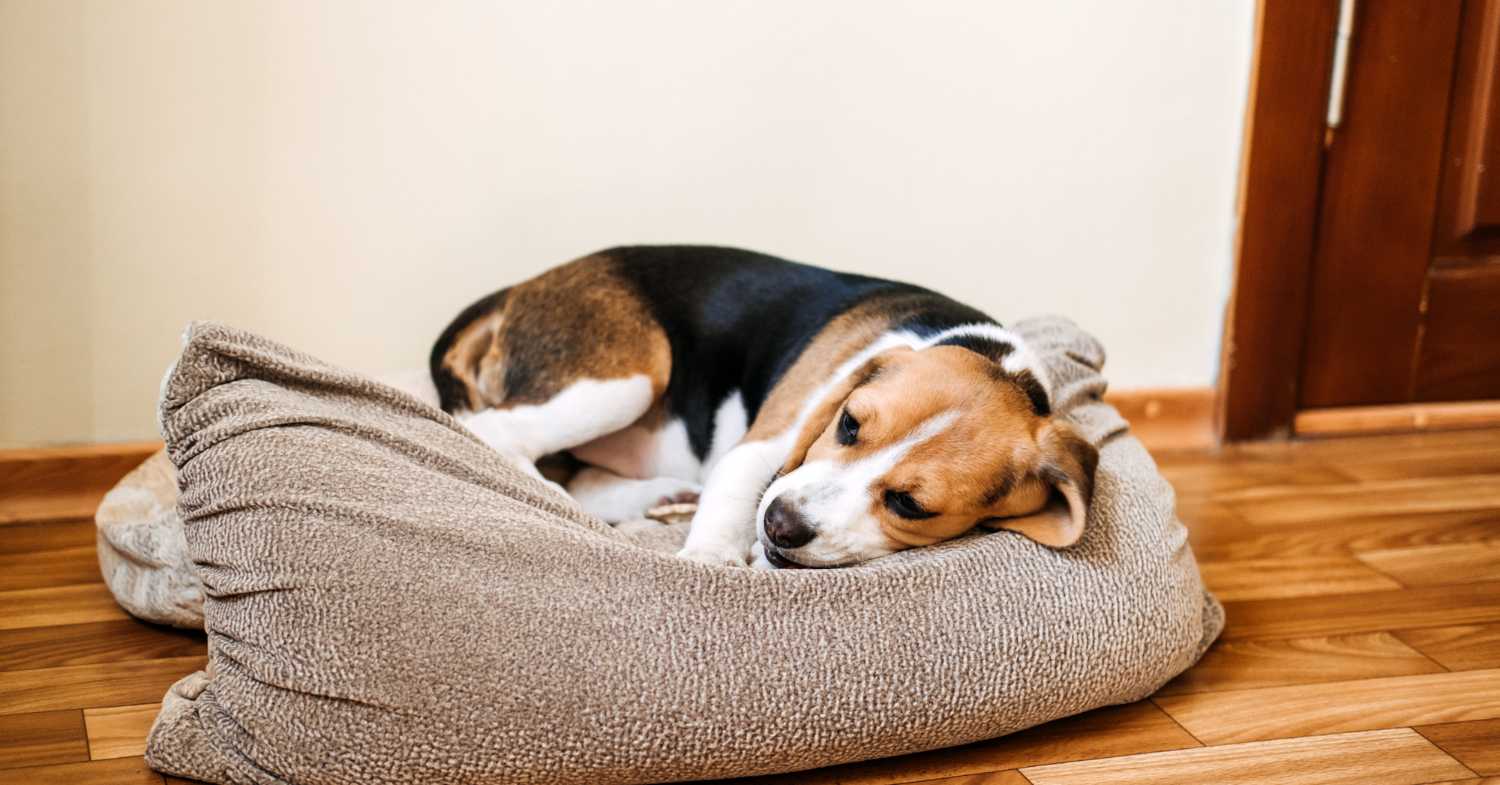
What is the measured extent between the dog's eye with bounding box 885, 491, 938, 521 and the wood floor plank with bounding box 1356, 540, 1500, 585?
1434 millimetres

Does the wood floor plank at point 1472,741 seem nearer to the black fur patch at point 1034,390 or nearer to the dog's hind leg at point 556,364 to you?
the black fur patch at point 1034,390

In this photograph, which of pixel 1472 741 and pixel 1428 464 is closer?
pixel 1472 741

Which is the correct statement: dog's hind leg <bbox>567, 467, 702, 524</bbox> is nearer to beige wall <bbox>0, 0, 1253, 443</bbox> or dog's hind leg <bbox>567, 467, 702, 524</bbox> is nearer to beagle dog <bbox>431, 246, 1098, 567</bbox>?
beagle dog <bbox>431, 246, 1098, 567</bbox>

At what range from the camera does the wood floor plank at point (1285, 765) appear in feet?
6.98

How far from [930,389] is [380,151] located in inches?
70.7

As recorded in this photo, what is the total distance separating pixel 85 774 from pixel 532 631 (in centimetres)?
75

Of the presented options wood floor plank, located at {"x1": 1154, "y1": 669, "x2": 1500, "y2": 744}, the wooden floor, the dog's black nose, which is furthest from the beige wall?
wood floor plank, located at {"x1": 1154, "y1": 669, "x2": 1500, "y2": 744}

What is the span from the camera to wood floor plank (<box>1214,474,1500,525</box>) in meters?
3.46

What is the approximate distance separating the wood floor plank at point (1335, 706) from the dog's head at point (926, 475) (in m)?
0.44

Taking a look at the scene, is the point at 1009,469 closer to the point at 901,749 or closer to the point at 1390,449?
the point at 901,749

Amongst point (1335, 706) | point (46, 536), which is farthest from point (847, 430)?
point (46, 536)

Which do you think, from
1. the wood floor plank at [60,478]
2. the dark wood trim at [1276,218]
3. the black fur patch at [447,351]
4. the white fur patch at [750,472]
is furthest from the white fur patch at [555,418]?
the dark wood trim at [1276,218]

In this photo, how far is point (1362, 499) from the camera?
11.7 feet

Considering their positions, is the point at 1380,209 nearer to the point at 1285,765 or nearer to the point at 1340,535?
the point at 1340,535
